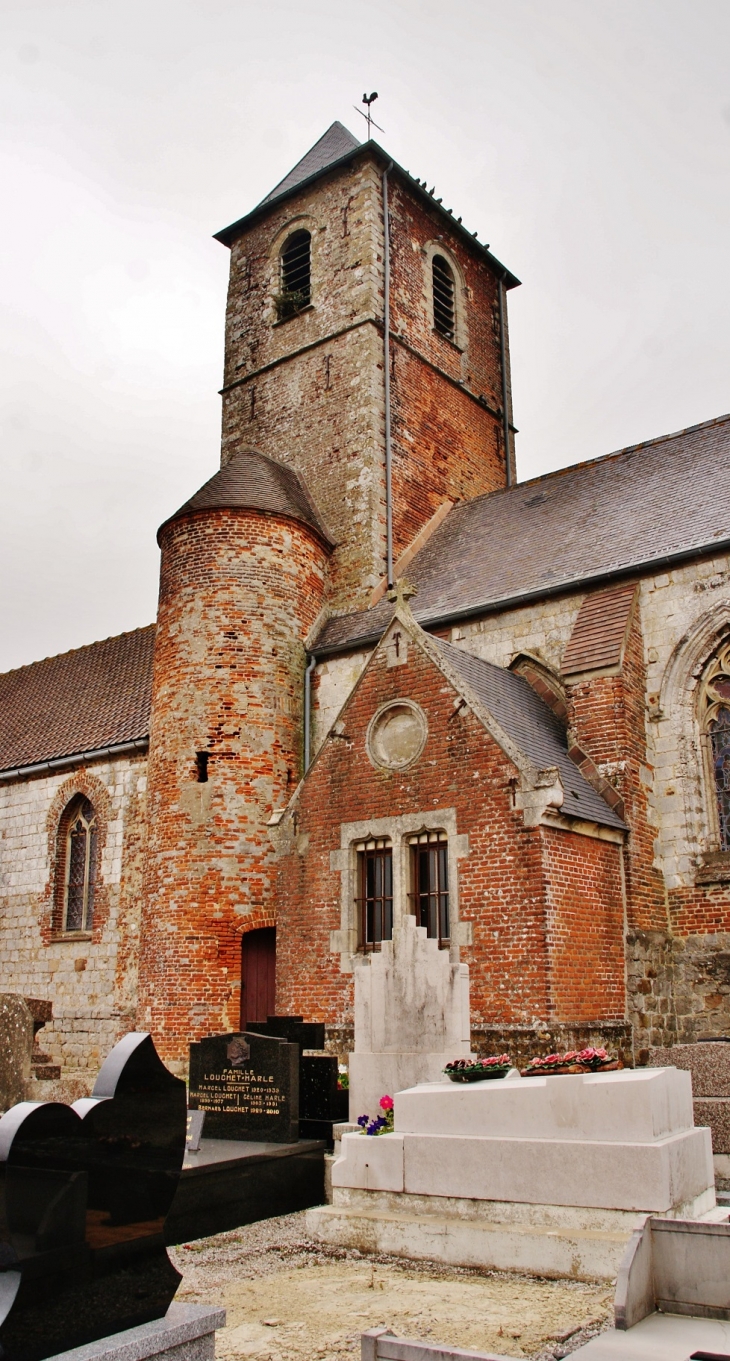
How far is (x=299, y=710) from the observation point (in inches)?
703

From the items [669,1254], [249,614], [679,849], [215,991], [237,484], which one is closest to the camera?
[669,1254]

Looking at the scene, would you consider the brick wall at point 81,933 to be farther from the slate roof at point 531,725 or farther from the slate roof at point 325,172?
the slate roof at point 325,172

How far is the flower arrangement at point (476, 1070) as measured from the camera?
8148 millimetres

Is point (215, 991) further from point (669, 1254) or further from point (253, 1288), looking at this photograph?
point (669, 1254)

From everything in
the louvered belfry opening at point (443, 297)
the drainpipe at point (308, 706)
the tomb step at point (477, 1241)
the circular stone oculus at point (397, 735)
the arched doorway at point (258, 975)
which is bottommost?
the tomb step at point (477, 1241)

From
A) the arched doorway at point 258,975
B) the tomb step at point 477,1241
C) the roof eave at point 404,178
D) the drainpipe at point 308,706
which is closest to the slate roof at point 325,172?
the roof eave at point 404,178

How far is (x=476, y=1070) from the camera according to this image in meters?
8.13

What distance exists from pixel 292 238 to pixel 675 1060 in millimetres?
20059

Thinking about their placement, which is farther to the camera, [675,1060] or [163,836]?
[163,836]

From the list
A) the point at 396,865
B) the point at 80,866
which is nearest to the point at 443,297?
the point at 80,866

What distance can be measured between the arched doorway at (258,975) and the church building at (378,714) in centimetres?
4

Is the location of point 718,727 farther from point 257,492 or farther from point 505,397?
point 505,397

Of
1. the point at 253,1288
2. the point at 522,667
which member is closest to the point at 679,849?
the point at 522,667

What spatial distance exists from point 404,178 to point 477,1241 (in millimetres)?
21655
